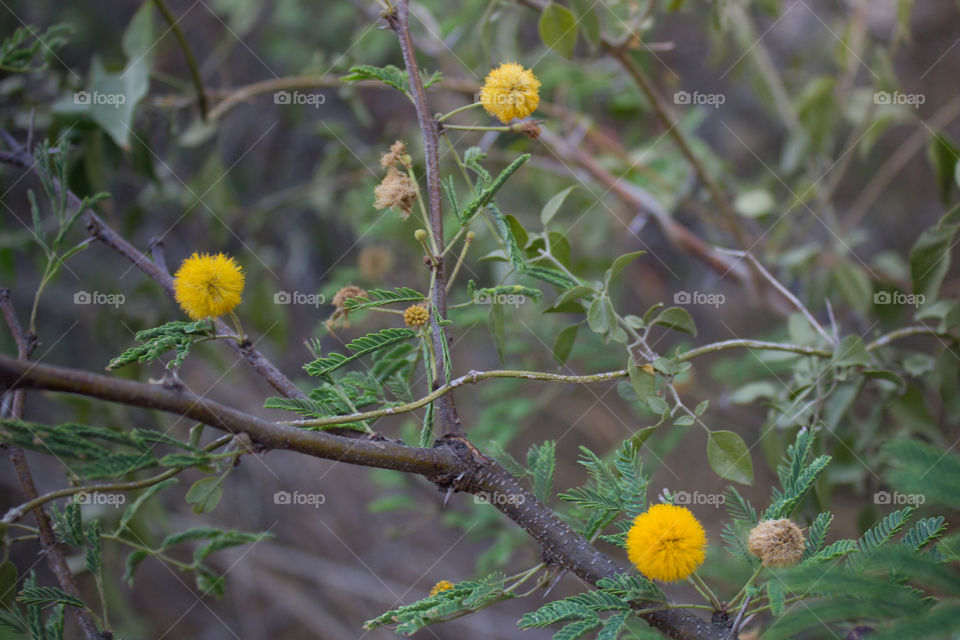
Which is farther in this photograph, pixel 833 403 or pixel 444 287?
pixel 833 403

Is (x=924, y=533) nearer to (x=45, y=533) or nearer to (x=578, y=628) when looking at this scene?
(x=578, y=628)

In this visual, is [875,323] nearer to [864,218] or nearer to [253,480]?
[864,218]

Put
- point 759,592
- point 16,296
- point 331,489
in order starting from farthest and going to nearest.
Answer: point 331,489
point 16,296
point 759,592

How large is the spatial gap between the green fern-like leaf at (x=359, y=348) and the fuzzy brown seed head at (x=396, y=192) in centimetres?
9

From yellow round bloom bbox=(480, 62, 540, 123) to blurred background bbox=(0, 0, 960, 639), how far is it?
0.83 ft

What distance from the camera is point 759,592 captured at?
454 mm

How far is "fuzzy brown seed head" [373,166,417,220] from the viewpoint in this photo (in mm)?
513

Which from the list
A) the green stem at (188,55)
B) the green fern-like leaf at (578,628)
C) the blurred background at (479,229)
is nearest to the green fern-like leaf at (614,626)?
the green fern-like leaf at (578,628)

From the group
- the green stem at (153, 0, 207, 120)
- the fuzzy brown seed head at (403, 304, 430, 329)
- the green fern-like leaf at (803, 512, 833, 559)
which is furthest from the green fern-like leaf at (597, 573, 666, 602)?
the green stem at (153, 0, 207, 120)

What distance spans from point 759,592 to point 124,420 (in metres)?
0.96

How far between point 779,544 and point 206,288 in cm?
44

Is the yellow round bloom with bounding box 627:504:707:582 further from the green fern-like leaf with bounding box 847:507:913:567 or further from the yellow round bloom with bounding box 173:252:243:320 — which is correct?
the yellow round bloom with bounding box 173:252:243:320

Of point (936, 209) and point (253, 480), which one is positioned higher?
point (936, 209)

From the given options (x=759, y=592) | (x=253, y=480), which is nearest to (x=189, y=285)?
(x=759, y=592)
